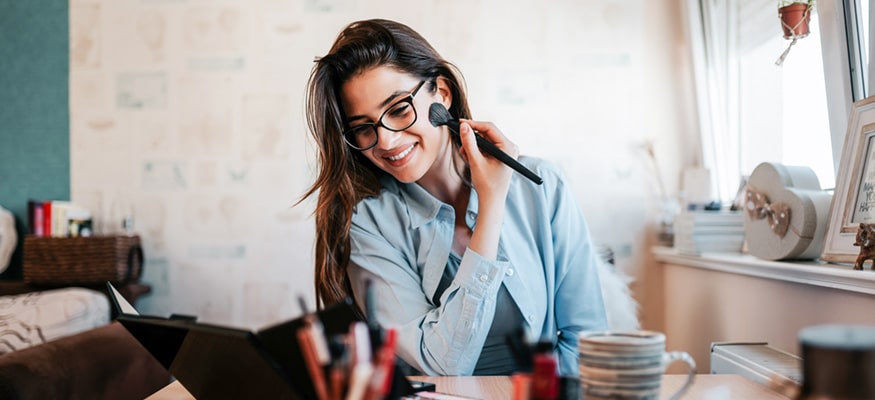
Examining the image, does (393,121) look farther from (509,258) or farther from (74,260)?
(74,260)

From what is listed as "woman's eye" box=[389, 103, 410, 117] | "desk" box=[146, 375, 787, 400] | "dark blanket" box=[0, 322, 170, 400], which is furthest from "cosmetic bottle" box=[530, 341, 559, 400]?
"dark blanket" box=[0, 322, 170, 400]

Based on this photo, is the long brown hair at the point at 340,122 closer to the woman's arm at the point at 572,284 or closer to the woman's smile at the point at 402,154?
the woman's smile at the point at 402,154

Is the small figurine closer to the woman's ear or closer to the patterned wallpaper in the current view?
the woman's ear

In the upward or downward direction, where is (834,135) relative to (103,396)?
upward

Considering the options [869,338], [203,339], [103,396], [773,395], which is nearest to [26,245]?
[103,396]

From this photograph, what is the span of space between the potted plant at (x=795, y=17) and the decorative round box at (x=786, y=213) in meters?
0.35

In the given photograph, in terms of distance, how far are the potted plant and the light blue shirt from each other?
0.74 m

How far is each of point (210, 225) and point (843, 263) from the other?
7.36ft

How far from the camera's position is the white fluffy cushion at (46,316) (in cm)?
206

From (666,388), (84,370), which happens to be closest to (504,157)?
(666,388)

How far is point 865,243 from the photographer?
1354 mm

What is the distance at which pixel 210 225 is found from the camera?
293cm

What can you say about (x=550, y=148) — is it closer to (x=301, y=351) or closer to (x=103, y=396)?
(x=103, y=396)

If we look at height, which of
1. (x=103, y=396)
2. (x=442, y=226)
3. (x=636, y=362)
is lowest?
(x=103, y=396)
